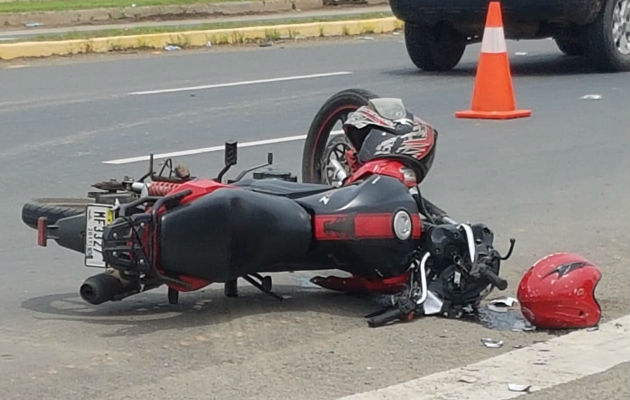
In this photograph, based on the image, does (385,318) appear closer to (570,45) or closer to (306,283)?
(306,283)

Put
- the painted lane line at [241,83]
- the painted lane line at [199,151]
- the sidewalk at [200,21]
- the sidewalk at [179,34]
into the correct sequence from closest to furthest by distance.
→ 1. the painted lane line at [199,151]
2. the painted lane line at [241,83]
3. the sidewalk at [179,34]
4. the sidewalk at [200,21]

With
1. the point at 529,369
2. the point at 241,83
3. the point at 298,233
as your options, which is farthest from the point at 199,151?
the point at 529,369

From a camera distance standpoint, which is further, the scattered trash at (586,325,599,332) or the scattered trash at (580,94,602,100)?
the scattered trash at (580,94,602,100)

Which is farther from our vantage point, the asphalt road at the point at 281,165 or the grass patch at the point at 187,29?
the grass patch at the point at 187,29

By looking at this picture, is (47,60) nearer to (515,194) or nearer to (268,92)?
(268,92)

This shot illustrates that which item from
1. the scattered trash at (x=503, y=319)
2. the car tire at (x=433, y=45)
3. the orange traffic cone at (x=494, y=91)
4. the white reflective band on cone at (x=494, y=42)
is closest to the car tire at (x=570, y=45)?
the car tire at (x=433, y=45)

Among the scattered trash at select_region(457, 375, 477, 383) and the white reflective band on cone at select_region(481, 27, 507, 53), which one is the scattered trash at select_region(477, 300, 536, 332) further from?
the white reflective band on cone at select_region(481, 27, 507, 53)

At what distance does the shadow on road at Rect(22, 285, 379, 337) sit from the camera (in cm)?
541

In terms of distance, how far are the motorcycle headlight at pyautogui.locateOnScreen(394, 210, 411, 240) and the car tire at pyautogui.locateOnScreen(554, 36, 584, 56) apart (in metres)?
8.73

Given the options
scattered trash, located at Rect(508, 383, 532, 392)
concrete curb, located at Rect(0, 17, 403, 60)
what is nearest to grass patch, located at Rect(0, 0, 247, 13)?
concrete curb, located at Rect(0, 17, 403, 60)

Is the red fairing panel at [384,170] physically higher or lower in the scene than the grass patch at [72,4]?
higher

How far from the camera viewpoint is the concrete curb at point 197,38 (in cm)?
1647

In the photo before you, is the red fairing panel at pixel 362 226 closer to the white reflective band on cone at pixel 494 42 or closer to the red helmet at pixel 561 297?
the red helmet at pixel 561 297

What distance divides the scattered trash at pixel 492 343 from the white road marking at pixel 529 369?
0.09 meters
